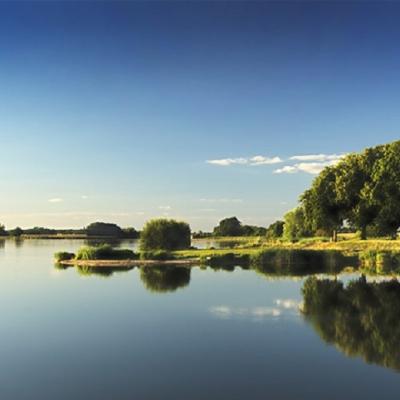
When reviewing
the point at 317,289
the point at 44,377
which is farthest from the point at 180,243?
the point at 44,377

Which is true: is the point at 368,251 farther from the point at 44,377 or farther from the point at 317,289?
the point at 44,377

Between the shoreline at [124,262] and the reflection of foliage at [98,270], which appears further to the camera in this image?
the shoreline at [124,262]

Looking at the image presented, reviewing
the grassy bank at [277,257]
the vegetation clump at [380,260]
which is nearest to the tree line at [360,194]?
the grassy bank at [277,257]

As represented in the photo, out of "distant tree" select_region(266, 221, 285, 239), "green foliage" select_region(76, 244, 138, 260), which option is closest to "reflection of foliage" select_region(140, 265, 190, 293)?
"green foliage" select_region(76, 244, 138, 260)

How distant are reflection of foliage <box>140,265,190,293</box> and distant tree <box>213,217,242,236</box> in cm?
10071

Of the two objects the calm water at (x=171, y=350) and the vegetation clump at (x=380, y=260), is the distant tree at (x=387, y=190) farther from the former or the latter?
the calm water at (x=171, y=350)

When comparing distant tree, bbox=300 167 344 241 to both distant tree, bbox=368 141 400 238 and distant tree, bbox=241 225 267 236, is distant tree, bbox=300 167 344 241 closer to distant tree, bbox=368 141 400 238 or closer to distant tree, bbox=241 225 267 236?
distant tree, bbox=368 141 400 238

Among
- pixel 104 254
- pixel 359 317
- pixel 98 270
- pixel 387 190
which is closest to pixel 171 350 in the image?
pixel 359 317

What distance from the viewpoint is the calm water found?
10344 mm

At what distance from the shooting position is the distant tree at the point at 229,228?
14112cm

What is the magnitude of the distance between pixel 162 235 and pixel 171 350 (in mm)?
40105

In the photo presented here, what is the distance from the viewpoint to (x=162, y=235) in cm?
5350

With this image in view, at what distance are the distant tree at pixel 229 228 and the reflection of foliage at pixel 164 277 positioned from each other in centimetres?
10071

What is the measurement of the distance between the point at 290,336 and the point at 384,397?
5.42 m
